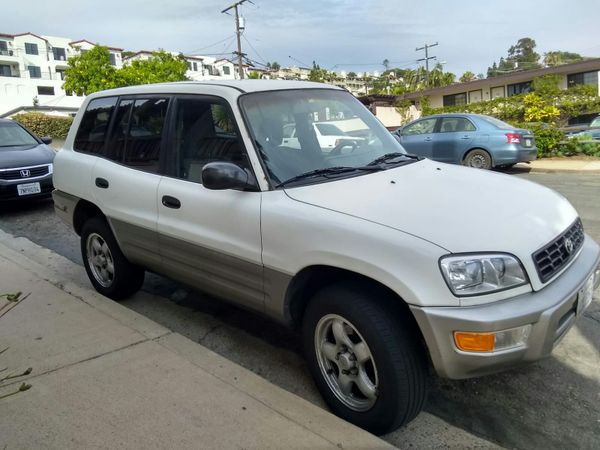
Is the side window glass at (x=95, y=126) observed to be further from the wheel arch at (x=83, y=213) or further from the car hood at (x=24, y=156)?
Result: the car hood at (x=24, y=156)

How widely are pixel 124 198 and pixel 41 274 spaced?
62.3 inches

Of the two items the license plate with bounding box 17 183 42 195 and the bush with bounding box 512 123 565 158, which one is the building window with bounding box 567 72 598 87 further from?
the license plate with bounding box 17 183 42 195

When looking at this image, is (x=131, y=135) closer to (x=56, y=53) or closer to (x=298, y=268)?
(x=298, y=268)

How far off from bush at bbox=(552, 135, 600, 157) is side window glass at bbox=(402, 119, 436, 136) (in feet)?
14.5

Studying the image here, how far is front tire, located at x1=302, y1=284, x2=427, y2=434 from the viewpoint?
252 centimetres

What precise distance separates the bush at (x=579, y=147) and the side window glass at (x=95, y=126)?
13.5 meters

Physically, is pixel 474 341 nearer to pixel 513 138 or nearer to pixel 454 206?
pixel 454 206

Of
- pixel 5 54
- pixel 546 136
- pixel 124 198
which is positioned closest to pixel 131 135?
pixel 124 198

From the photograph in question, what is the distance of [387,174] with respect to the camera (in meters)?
3.36

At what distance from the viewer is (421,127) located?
42.8ft

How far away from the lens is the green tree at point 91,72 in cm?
4816

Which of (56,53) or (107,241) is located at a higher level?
(56,53)

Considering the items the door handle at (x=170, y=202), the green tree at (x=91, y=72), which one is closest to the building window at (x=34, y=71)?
the green tree at (x=91, y=72)

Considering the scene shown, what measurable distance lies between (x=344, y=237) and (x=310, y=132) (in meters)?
1.14
